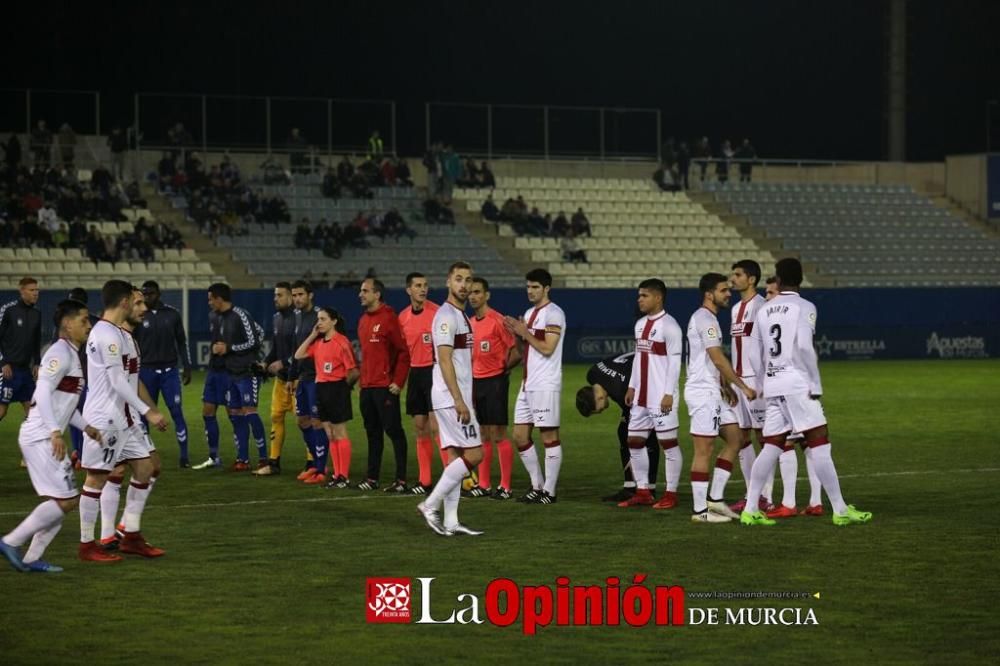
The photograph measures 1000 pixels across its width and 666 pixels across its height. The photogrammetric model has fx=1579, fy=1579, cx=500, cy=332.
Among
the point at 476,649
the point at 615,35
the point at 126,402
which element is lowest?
the point at 476,649

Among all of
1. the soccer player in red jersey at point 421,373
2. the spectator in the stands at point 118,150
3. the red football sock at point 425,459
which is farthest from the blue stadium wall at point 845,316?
the red football sock at point 425,459

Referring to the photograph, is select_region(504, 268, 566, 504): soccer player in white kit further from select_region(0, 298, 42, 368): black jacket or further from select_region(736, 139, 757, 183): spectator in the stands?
select_region(736, 139, 757, 183): spectator in the stands

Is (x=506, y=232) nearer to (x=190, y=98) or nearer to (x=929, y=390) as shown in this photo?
(x=190, y=98)

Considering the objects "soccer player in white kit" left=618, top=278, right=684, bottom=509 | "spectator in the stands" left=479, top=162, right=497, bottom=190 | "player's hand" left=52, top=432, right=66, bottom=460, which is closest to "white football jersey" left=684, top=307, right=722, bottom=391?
"soccer player in white kit" left=618, top=278, right=684, bottom=509

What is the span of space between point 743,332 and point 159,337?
24.3 feet

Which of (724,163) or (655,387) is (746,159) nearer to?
(724,163)

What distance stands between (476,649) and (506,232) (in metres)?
38.6

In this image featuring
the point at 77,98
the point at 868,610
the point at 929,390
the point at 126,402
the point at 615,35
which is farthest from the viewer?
the point at 615,35

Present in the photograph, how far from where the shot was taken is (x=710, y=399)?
1364 cm

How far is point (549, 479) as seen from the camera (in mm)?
14773

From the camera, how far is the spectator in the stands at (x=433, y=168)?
4650cm

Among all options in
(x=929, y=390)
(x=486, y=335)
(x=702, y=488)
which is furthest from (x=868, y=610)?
(x=929, y=390)

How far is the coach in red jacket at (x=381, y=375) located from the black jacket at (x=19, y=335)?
5554mm

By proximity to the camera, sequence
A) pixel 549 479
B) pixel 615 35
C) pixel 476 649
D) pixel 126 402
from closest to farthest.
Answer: pixel 476 649, pixel 126 402, pixel 549 479, pixel 615 35
